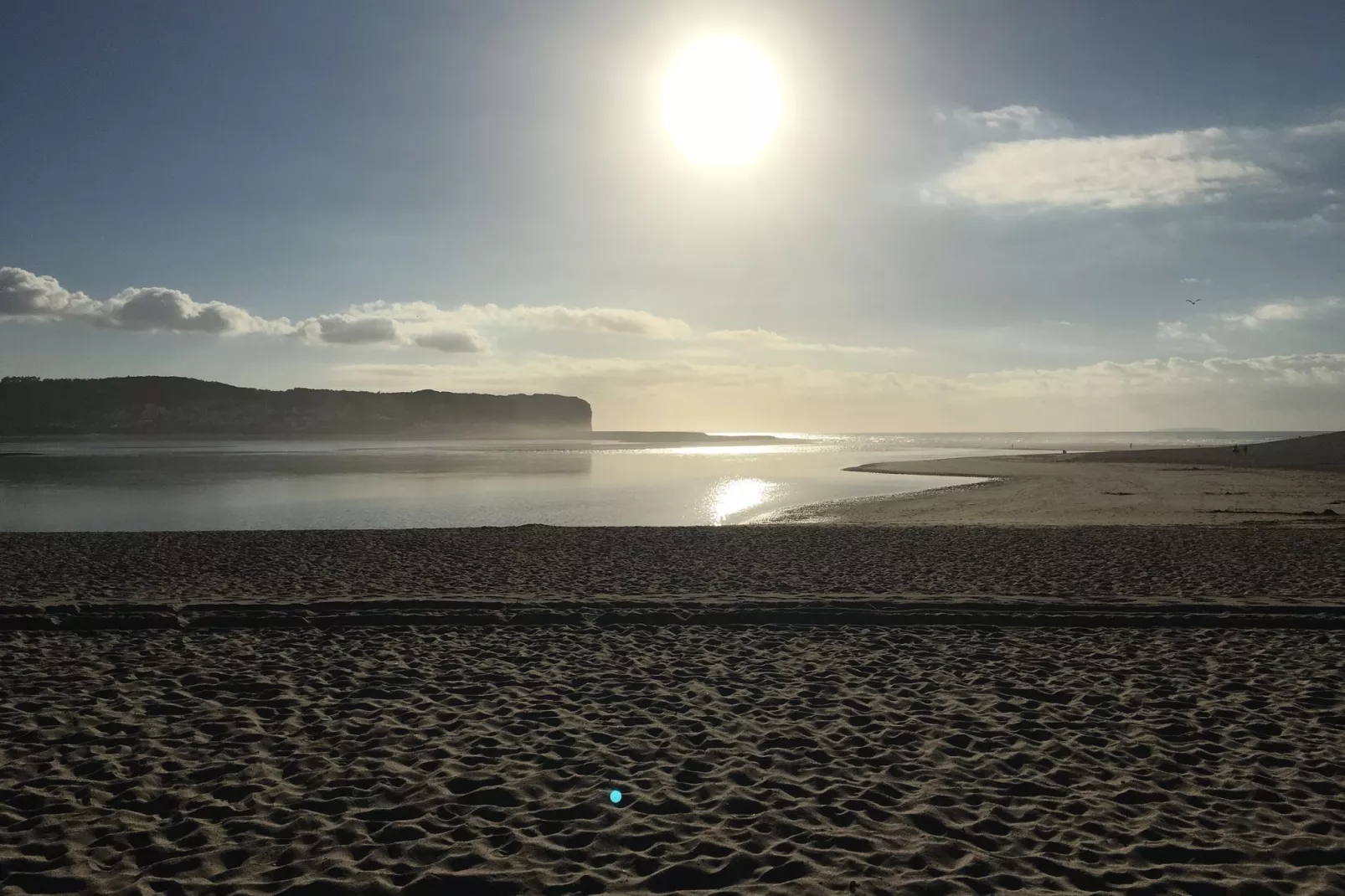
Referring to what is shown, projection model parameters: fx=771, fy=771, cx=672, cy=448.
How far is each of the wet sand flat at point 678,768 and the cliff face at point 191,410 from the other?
161m

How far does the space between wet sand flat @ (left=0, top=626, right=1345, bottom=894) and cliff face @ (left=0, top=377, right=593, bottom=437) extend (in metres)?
161

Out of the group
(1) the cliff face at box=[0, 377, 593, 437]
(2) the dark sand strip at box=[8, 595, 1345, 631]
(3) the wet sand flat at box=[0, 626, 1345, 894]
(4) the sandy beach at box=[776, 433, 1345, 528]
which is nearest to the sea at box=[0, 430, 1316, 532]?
(4) the sandy beach at box=[776, 433, 1345, 528]

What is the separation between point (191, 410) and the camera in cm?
14762

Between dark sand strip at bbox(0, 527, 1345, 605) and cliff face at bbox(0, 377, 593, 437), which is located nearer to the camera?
dark sand strip at bbox(0, 527, 1345, 605)

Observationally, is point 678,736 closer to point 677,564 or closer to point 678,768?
point 678,768

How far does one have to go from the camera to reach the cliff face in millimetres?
138625

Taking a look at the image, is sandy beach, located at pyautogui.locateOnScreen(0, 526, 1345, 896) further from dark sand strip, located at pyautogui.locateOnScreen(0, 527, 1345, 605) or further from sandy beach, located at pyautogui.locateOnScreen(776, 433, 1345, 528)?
sandy beach, located at pyautogui.locateOnScreen(776, 433, 1345, 528)

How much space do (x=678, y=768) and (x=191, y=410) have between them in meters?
169

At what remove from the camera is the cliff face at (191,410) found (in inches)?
5458

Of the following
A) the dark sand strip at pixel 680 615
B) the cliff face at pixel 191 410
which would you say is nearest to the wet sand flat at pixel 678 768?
the dark sand strip at pixel 680 615

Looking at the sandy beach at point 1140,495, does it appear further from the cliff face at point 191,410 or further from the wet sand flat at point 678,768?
the cliff face at point 191,410

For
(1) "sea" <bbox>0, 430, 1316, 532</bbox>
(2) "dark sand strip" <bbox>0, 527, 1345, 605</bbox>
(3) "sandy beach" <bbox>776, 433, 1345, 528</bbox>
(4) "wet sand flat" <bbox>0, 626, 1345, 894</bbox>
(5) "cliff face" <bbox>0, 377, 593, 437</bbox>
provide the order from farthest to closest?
(5) "cliff face" <bbox>0, 377, 593, 437</bbox>
(1) "sea" <bbox>0, 430, 1316, 532</bbox>
(3) "sandy beach" <bbox>776, 433, 1345, 528</bbox>
(2) "dark sand strip" <bbox>0, 527, 1345, 605</bbox>
(4) "wet sand flat" <bbox>0, 626, 1345, 894</bbox>

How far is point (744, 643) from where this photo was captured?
10.6 meters

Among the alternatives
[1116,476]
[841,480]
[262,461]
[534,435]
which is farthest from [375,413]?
[1116,476]
